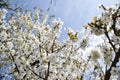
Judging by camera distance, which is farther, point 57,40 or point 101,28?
point 57,40

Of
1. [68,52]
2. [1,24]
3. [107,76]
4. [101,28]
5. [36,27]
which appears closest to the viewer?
[107,76]

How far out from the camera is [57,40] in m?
12.4

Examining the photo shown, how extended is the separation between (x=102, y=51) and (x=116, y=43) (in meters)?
0.57

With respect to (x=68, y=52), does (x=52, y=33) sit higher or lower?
higher

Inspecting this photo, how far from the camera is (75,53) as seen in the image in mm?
12406

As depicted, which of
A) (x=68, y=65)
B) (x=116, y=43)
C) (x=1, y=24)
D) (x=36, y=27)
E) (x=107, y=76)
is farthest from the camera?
(x=36, y=27)

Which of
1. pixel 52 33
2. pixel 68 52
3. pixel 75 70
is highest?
pixel 52 33

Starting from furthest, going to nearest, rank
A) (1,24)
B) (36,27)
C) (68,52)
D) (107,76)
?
(36,27)
(1,24)
(68,52)
(107,76)

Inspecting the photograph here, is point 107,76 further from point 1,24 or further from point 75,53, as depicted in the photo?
point 1,24

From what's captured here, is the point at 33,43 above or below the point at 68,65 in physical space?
above

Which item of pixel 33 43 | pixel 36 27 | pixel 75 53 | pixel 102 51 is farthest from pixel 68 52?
pixel 102 51

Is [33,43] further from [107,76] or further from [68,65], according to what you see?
[107,76]

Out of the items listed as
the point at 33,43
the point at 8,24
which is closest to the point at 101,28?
the point at 33,43

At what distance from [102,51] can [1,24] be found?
796cm
